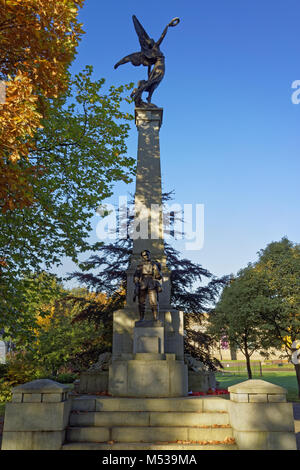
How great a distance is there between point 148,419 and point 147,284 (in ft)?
11.7

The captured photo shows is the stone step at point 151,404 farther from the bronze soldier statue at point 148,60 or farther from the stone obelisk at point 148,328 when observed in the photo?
the bronze soldier statue at point 148,60

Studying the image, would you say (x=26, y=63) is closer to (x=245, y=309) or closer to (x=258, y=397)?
(x=258, y=397)

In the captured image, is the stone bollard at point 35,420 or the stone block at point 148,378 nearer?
the stone bollard at point 35,420

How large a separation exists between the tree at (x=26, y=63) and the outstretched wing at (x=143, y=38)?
19.1 feet

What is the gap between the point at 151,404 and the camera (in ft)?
24.0

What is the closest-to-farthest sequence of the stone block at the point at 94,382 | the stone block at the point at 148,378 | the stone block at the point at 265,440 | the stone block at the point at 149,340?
the stone block at the point at 265,440 → the stone block at the point at 148,378 → the stone block at the point at 149,340 → the stone block at the point at 94,382

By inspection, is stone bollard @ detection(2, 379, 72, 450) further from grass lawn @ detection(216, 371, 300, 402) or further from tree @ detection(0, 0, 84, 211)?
grass lawn @ detection(216, 371, 300, 402)

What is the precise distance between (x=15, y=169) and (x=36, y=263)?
569 cm

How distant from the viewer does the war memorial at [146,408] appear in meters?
6.09

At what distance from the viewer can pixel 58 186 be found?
13430 millimetres

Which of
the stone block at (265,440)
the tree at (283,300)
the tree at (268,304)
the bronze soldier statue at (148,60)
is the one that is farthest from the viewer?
the tree at (268,304)

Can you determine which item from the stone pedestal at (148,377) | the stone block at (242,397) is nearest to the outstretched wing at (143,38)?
the stone pedestal at (148,377)

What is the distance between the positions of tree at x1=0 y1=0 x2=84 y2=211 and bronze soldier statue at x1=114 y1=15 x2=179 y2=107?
4.71 m

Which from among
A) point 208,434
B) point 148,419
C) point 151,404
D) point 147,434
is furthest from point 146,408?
point 208,434
